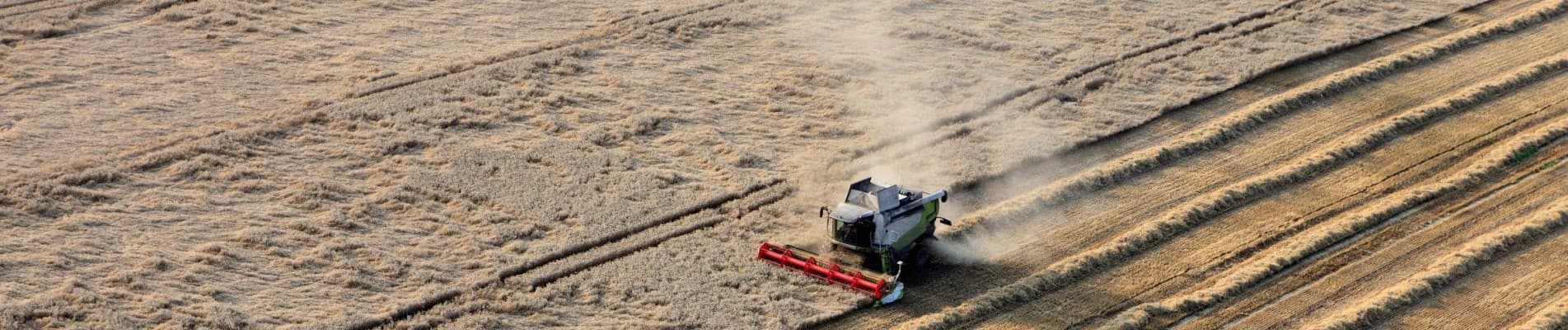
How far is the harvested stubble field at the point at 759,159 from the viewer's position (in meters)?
22.8

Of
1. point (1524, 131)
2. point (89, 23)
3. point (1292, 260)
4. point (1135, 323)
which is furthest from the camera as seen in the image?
point (89, 23)

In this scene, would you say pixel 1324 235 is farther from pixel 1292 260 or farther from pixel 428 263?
pixel 428 263

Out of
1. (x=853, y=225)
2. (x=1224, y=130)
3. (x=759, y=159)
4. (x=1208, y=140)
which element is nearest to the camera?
(x=853, y=225)

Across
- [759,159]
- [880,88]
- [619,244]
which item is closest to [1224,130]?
[880,88]

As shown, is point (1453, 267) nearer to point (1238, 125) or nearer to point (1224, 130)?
point (1224, 130)

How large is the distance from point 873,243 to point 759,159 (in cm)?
509

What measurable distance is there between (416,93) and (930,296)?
39.0 feet

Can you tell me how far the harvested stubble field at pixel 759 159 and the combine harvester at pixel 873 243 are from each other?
338 mm

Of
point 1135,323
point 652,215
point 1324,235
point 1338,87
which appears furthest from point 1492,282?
point 652,215

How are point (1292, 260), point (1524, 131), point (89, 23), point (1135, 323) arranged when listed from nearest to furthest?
point (1135, 323) < point (1292, 260) < point (1524, 131) < point (89, 23)

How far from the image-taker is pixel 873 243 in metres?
23.0

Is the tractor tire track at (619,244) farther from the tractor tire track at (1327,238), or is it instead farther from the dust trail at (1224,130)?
the tractor tire track at (1327,238)

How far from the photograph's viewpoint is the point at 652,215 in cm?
2536

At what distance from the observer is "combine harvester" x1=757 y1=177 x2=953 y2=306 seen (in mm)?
22844
